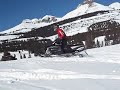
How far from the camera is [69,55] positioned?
1942 cm

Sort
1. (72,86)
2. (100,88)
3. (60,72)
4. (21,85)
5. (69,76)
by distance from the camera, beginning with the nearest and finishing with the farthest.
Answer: (100,88) < (72,86) < (21,85) < (69,76) < (60,72)

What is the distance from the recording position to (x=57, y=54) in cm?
1989

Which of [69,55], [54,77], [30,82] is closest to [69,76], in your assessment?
[54,77]

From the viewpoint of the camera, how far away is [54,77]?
11.0 metres

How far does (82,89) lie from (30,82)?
2.50m

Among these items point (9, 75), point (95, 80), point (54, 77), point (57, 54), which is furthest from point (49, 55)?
point (95, 80)

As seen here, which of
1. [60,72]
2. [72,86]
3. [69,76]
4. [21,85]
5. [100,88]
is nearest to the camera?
[100,88]

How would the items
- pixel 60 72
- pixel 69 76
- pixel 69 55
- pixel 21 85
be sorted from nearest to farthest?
pixel 21 85 → pixel 69 76 → pixel 60 72 → pixel 69 55

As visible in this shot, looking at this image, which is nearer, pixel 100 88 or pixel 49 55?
pixel 100 88

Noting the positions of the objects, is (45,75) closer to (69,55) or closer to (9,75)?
(9,75)

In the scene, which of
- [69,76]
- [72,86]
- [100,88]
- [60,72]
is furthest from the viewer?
[60,72]

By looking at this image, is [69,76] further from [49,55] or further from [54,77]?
[49,55]

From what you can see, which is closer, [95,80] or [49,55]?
[95,80]

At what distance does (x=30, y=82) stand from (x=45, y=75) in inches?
40.5
